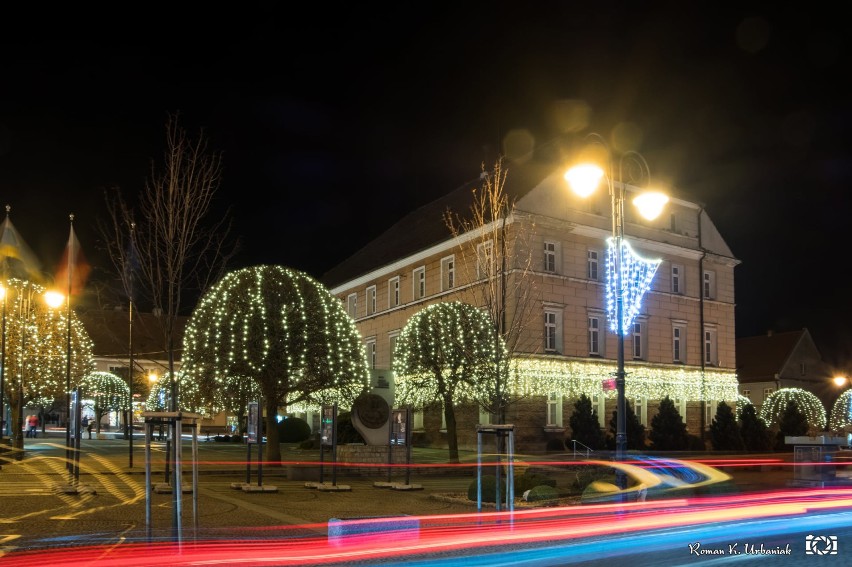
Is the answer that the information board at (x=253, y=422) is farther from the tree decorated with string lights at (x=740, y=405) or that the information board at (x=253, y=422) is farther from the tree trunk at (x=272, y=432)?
the tree decorated with string lights at (x=740, y=405)

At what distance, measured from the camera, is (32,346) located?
132 feet

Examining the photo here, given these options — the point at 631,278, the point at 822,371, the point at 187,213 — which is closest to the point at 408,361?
the point at 631,278

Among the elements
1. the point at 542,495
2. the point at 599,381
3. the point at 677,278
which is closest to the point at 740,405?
the point at 677,278

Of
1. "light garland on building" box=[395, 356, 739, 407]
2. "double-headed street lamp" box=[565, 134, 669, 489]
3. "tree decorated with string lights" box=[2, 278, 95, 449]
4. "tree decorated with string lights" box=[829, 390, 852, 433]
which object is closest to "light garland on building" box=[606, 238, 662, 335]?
"double-headed street lamp" box=[565, 134, 669, 489]

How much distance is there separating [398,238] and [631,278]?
30.9 metres

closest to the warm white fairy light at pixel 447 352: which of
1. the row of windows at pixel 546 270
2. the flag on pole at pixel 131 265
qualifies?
the row of windows at pixel 546 270

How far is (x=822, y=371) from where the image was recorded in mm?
76688

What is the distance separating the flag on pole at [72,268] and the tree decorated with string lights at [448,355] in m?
13.1

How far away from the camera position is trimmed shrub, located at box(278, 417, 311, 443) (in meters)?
52.1

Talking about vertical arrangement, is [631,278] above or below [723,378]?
above

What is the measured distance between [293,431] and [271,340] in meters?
25.6

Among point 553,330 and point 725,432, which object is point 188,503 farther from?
point 725,432

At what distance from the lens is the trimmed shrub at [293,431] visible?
171 feet

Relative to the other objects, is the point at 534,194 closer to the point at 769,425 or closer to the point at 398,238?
the point at 398,238
